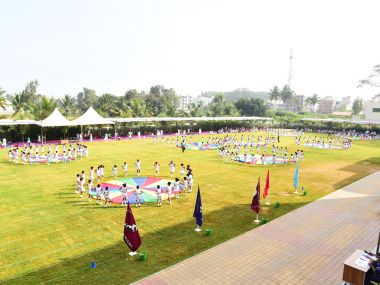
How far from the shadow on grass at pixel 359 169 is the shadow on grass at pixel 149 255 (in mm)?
12097

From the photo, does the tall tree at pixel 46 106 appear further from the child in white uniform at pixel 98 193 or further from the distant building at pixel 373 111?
the distant building at pixel 373 111

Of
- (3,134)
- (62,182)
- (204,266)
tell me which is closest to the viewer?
(204,266)

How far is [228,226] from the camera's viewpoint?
15.3 metres

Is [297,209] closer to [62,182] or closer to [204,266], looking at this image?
[204,266]

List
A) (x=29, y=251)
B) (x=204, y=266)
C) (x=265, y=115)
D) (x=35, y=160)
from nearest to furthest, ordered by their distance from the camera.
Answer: (x=204, y=266)
(x=29, y=251)
(x=35, y=160)
(x=265, y=115)

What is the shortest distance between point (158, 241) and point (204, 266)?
2.91 m

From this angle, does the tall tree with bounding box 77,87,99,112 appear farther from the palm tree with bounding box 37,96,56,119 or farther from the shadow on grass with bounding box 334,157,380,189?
the shadow on grass with bounding box 334,157,380,189

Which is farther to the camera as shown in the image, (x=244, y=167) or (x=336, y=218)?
(x=244, y=167)

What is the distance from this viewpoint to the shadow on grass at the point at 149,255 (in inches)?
412

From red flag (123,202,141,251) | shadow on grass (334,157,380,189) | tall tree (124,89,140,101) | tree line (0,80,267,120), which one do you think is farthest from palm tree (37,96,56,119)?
tall tree (124,89,140,101)

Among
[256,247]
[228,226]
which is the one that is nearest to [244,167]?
[228,226]

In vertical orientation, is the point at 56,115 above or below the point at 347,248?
above

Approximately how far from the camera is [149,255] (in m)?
12.2

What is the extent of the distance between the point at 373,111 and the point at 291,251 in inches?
3396
